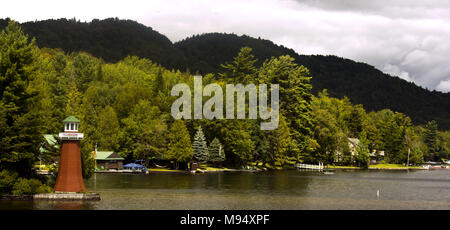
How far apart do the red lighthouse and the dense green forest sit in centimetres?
242

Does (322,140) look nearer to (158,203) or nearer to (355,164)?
(355,164)

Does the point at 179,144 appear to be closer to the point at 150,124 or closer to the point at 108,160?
the point at 150,124

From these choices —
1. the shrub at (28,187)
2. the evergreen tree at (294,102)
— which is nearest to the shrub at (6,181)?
the shrub at (28,187)

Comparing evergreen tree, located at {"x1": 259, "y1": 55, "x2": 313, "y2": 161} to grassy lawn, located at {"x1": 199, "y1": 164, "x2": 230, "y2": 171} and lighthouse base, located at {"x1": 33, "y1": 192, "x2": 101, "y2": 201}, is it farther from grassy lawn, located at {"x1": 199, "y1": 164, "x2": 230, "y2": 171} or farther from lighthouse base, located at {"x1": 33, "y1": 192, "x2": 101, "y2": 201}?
lighthouse base, located at {"x1": 33, "y1": 192, "x2": 101, "y2": 201}

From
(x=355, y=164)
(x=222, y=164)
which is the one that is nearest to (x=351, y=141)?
(x=355, y=164)

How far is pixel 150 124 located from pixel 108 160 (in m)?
12.7

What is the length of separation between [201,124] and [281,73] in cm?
3687

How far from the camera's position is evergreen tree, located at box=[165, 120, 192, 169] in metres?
106

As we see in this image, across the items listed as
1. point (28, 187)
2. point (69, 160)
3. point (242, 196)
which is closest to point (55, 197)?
point (28, 187)

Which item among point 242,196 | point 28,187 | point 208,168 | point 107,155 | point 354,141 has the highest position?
point 354,141

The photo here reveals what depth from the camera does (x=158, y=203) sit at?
55.3m

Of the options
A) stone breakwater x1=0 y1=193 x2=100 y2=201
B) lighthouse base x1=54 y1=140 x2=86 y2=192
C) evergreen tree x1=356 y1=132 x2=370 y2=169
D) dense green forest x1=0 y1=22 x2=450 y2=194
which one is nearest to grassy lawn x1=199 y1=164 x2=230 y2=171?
dense green forest x1=0 y1=22 x2=450 y2=194

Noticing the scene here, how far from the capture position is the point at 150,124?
112938 mm

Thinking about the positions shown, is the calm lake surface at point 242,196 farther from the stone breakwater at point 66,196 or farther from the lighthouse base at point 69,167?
the lighthouse base at point 69,167
